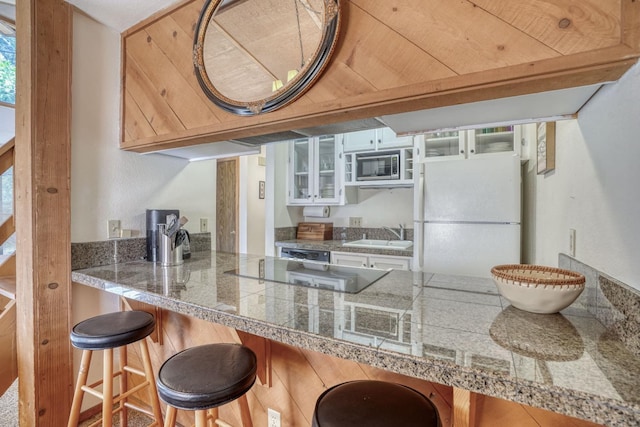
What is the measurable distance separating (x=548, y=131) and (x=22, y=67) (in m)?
2.62

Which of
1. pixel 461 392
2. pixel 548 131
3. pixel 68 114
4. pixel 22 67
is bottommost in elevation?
pixel 461 392

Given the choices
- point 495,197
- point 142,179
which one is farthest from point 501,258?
point 142,179

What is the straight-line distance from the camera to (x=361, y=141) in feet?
10.8

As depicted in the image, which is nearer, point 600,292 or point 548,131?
point 600,292

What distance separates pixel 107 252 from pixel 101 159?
0.56m

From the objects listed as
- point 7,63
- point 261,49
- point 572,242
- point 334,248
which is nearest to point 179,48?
point 261,49

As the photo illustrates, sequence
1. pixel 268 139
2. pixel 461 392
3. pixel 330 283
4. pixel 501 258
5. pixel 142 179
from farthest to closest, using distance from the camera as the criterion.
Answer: pixel 501 258 → pixel 142 179 → pixel 268 139 → pixel 330 283 → pixel 461 392

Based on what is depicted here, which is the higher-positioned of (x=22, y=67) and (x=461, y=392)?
(x=22, y=67)

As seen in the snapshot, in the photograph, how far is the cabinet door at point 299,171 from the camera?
3.67m

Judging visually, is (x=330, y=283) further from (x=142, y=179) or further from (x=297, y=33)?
(x=142, y=179)

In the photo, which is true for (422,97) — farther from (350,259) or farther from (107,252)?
(350,259)

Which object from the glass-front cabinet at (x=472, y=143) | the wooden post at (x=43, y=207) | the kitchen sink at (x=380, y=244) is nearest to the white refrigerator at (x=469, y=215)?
the glass-front cabinet at (x=472, y=143)

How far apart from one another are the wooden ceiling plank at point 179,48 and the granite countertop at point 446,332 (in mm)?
881

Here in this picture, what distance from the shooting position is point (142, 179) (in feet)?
6.55
